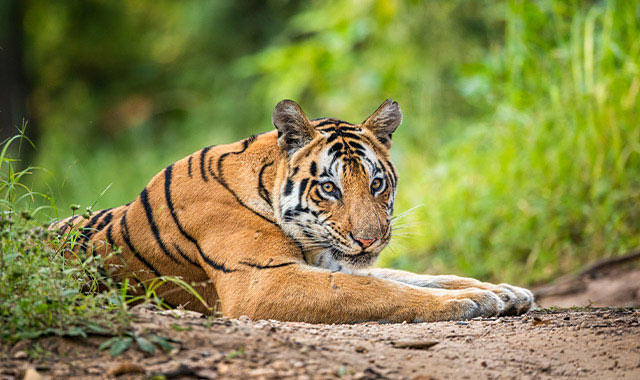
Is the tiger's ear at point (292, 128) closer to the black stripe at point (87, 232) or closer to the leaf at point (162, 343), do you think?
the black stripe at point (87, 232)

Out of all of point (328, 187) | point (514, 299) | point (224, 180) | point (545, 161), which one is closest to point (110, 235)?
point (224, 180)

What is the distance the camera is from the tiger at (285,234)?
3449 mm

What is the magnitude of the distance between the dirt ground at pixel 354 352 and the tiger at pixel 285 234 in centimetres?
20

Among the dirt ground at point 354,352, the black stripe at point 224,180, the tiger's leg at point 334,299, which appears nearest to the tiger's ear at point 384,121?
the black stripe at point 224,180

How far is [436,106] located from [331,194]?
5927mm

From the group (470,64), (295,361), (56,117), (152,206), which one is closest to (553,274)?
(470,64)

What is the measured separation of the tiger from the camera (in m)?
3.45

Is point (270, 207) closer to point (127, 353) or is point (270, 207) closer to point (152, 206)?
point (152, 206)

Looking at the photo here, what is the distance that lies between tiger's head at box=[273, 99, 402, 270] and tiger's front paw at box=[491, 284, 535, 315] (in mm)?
664

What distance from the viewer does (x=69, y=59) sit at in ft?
56.0

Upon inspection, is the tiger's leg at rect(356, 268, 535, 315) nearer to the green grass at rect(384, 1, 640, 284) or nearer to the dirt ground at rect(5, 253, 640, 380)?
the dirt ground at rect(5, 253, 640, 380)

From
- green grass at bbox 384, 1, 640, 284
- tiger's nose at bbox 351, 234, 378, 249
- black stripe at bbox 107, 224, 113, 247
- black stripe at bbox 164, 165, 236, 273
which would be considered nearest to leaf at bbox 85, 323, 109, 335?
black stripe at bbox 164, 165, 236, 273

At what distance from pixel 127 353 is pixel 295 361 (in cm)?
59

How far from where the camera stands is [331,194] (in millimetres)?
3785
